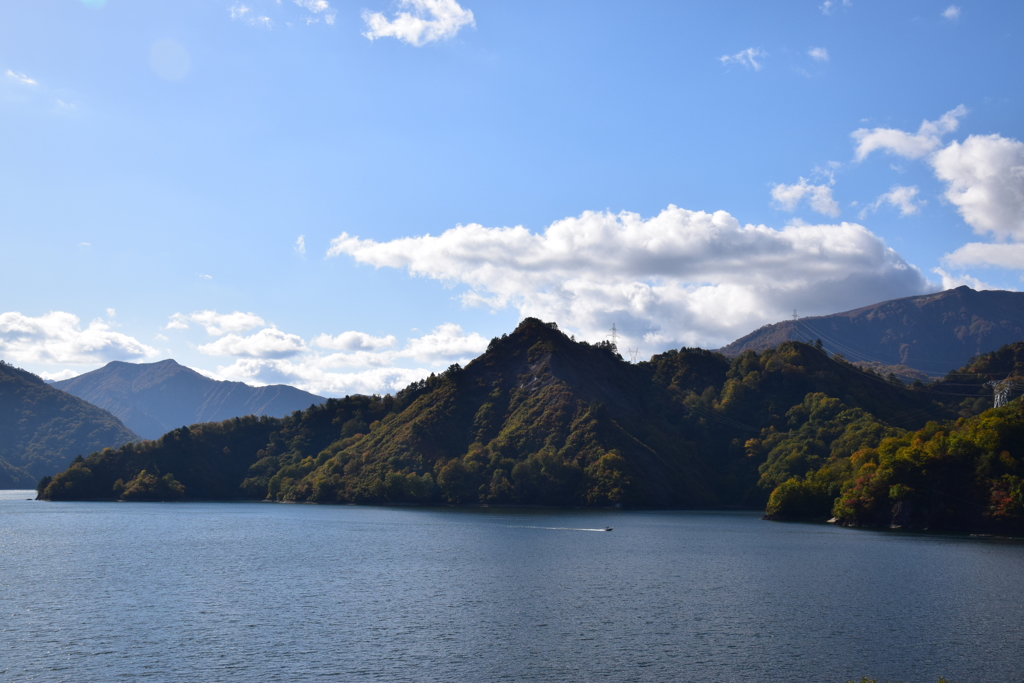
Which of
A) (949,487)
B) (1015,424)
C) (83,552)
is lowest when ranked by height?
(83,552)

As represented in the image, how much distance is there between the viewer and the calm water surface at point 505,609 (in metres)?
47.0

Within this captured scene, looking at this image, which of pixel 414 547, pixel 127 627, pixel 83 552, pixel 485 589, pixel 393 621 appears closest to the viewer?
pixel 127 627

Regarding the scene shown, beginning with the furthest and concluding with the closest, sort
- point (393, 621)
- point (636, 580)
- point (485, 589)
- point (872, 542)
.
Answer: point (872, 542), point (636, 580), point (485, 589), point (393, 621)

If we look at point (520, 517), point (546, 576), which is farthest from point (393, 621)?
point (520, 517)

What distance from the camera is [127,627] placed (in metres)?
56.0

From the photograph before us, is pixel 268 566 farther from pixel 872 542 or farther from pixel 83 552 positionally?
pixel 872 542

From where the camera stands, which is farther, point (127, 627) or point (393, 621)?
point (393, 621)

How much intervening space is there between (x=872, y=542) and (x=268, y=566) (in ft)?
315

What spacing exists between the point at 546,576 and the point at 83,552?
2595 inches

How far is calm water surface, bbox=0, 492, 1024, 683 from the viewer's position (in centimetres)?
4700

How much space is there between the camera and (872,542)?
121188mm

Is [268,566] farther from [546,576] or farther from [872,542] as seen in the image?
[872,542]

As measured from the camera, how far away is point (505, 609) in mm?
65875

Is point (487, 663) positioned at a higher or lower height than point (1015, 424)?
lower
